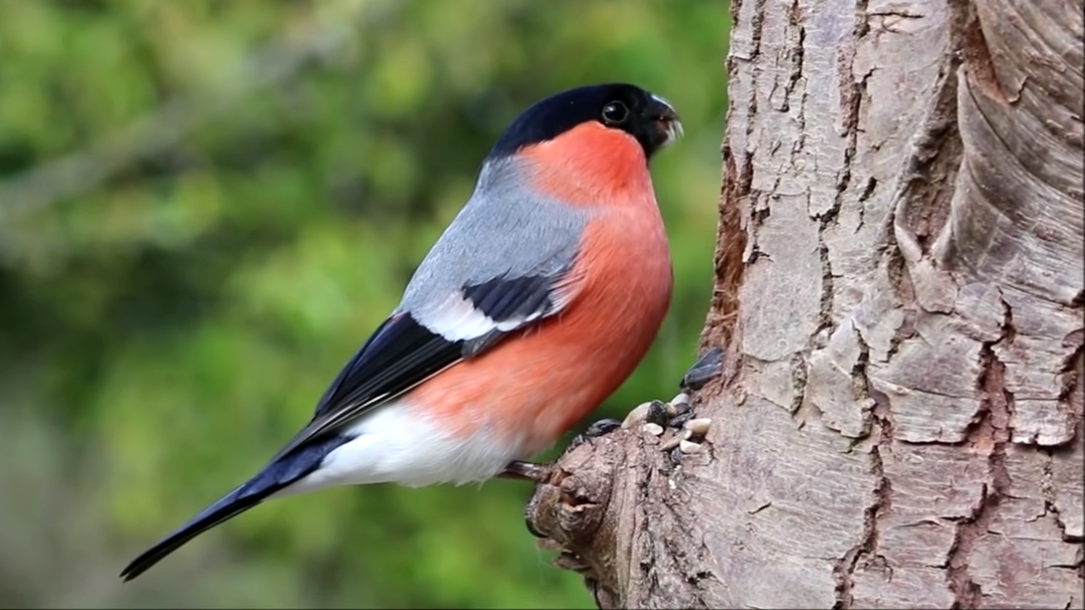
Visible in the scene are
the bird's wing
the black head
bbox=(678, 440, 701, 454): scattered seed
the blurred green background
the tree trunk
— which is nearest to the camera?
the tree trunk

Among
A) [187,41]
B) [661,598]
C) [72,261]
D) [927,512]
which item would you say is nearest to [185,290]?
[72,261]

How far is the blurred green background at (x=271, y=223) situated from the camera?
13.4 ft

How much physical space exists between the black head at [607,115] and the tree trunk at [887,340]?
3.02 ft

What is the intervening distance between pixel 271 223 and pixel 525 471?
2.23 metres

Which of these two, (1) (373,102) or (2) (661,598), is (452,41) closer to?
(1) (373,102)

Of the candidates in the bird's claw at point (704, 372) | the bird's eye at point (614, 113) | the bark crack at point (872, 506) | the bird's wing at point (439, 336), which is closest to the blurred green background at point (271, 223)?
the bird's wing at point (439, 336)

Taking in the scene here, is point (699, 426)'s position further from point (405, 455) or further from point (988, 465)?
point (405, 455)

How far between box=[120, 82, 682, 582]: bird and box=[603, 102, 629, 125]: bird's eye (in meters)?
0.06

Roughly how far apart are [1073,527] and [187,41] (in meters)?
3.30

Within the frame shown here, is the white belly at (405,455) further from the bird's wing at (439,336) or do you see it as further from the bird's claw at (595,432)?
the bird's claw at (595,432)

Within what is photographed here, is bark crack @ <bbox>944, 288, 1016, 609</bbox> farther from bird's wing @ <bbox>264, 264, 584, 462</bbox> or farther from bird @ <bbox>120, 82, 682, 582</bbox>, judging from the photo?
bird's wing @ <bbox>264, 264, 584, 462</bbox>

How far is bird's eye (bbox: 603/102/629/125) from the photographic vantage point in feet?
9.97

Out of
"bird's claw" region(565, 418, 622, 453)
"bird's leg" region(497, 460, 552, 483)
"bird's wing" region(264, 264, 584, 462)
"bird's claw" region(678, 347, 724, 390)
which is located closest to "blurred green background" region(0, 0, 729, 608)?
"bird's wing" region(264, 264, 584, 462)

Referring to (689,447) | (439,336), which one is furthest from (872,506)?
(439,336)
